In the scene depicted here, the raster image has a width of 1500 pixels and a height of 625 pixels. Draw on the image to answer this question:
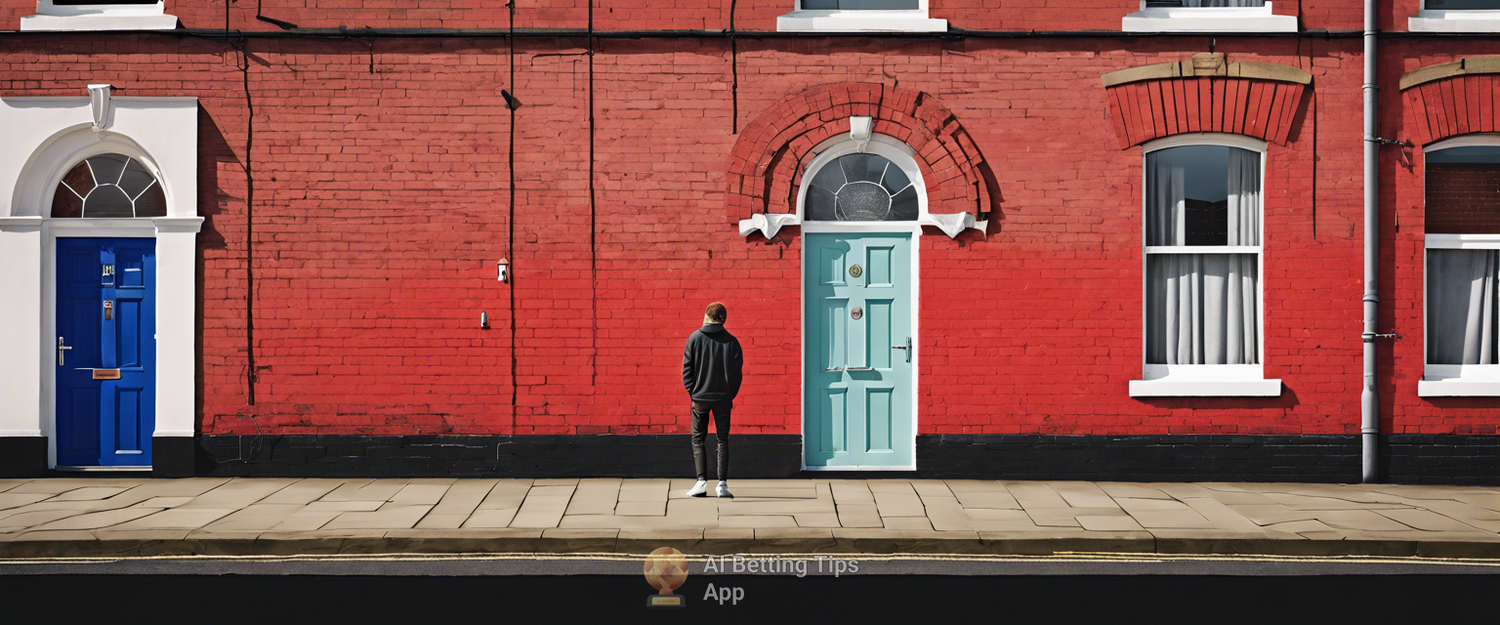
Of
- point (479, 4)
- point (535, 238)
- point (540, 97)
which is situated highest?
point (479, 4)

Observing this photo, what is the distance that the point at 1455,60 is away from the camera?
28.1ft

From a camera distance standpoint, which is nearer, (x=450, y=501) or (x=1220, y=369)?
(x=450, y=501)

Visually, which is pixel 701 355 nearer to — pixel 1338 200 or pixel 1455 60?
pixel 1338 200

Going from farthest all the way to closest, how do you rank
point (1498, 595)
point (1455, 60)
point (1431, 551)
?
point (1455, 60) < point (1431, 551) < point (1498, 595)

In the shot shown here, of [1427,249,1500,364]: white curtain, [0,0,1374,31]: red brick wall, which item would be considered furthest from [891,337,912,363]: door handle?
[1427,249,1500,364]: white curtain

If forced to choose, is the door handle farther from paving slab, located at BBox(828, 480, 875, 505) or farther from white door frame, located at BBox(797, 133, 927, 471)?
paving slab, located at BBox(828, 480, 875, 505)

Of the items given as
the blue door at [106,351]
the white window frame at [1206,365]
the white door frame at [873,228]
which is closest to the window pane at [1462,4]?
the white window frame at [1206,365]

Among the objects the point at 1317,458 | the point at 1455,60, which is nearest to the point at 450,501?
the point at 1317,458

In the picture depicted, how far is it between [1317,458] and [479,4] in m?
8.15

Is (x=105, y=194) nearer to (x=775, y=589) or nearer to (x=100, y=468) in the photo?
(x=100, y=468)

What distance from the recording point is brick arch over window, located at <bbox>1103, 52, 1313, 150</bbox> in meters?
8.52

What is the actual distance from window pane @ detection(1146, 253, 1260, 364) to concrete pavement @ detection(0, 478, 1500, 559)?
1.17m

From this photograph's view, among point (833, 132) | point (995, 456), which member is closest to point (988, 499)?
point (995, 456)

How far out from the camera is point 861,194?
28.9ft
